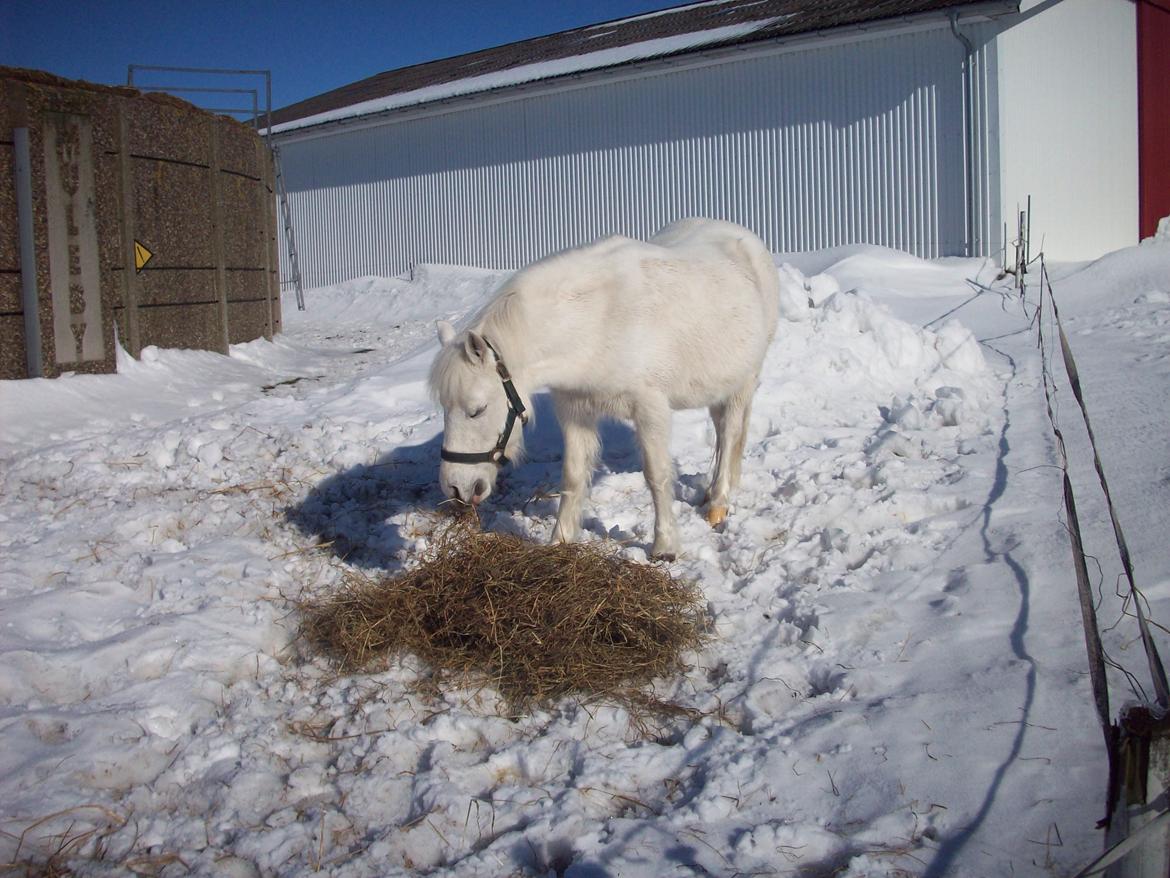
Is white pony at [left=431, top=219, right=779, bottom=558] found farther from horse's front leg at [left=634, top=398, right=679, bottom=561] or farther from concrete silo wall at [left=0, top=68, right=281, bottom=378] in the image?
concrete silo wall at [left=0, top=68, right=281, bottom=378]

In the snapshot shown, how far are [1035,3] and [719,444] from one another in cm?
1259

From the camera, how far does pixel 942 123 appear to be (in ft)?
46.9

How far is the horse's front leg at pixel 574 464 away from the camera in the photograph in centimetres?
521

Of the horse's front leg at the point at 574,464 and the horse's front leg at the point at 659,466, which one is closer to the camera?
the horse's front leg at the point at 659,466

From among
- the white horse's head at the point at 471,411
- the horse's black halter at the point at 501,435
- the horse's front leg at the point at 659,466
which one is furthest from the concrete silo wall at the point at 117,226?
the horse's front leg at the point at 659,466

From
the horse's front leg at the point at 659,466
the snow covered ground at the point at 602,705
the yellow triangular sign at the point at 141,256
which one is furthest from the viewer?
the yellow triangular sign at the point at 141,256

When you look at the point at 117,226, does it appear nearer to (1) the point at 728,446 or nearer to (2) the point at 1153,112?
(1) the point at 728,446

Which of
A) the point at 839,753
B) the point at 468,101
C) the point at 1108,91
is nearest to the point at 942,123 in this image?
the point at 1108,91

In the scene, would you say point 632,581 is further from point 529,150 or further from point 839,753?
point 529,150

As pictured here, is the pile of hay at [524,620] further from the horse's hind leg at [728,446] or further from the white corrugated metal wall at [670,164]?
the white corrugated metal wall at [670,164]

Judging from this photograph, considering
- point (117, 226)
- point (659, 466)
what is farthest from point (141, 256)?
point (659, 466)

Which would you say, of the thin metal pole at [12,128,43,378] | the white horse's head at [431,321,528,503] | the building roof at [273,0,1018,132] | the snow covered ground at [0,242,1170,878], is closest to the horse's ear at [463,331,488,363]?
the white horse's head at [431,321,528,503]

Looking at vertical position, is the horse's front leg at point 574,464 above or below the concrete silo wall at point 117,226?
below

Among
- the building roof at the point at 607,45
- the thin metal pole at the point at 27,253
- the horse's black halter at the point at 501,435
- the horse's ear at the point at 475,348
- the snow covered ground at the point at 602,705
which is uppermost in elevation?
the building roof at the point at 607,45
